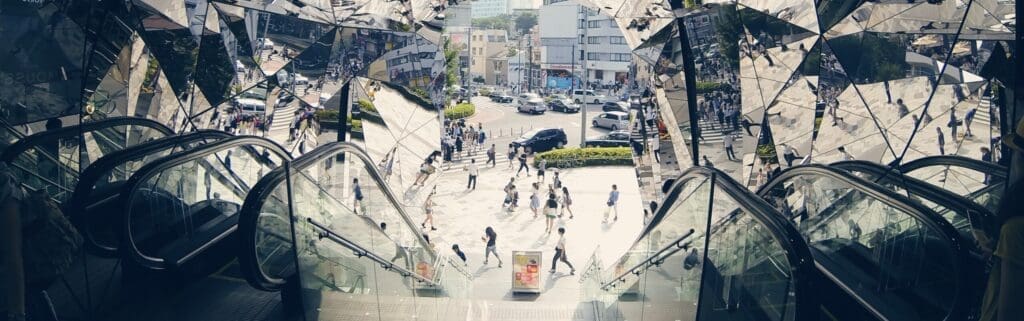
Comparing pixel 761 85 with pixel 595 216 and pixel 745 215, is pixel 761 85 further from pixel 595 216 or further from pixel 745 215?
pixel 595 216

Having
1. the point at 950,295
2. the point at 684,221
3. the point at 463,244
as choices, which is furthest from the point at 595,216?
the point at 950,295

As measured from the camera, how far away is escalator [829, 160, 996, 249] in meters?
5.02

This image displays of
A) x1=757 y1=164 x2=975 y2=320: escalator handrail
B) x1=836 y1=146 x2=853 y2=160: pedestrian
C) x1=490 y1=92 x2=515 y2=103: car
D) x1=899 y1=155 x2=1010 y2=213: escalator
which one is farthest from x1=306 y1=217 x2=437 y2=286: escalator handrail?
x1=490 y1=92 x2=515 y2=103: car

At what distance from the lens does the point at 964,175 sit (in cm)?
624

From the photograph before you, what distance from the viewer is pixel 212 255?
23.9 ft

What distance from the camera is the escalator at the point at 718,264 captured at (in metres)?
4.85

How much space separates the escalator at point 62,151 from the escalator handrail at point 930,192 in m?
7.43

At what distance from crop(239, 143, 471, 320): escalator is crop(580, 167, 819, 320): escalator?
8.15 ft

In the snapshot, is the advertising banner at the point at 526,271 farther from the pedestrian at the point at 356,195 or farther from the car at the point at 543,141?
the car at the point at 543,141

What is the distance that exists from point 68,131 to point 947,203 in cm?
810

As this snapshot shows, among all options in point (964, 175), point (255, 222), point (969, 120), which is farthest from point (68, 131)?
point (969, 120)

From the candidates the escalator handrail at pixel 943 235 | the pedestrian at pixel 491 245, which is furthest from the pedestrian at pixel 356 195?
the escalator handrail at pixel 943 235

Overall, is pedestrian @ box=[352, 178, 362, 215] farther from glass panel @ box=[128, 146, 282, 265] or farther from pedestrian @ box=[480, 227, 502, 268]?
pedestrian @ box=[480, 227, 502, 268]

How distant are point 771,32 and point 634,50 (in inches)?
125
